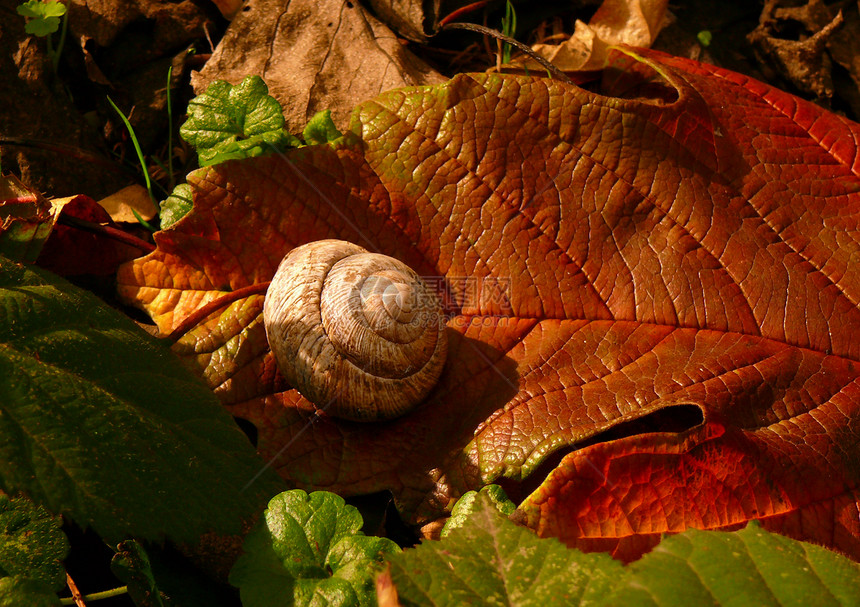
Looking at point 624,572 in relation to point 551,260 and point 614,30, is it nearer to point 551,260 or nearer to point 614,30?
point 551,260

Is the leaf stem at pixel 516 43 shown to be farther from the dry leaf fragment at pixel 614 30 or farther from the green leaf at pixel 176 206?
the green leaf at pixel 176 206

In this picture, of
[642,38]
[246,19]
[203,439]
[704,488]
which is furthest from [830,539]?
[246,19]

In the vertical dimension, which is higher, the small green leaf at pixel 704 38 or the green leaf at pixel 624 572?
the small green leaf at pixel 704 38

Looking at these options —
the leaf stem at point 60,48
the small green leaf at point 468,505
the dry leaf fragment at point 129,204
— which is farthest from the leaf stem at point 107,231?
the small green leaf at point 468,505

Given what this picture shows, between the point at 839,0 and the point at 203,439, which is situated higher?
the point at 839,0

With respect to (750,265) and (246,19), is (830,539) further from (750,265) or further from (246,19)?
(246,19)

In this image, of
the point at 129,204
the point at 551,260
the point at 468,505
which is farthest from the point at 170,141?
the point at 468,505

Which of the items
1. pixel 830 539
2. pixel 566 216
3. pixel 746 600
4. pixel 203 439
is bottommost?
pixel 830 539
